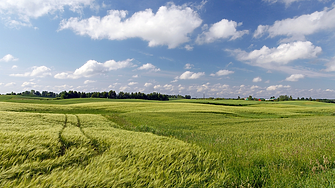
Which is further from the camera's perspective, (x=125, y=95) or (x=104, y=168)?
(x=125, y=95)

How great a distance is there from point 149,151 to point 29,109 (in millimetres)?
33871

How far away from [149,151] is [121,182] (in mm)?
1743

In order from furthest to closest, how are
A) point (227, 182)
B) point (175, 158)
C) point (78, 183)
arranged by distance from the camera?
point (175, 158), point (227, 182), point (78, 183)

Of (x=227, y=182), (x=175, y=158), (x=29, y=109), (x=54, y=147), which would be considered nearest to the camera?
(x=227, y=182)

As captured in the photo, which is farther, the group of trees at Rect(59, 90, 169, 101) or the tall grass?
the group of trees at Rect(59, 90, 169, 101)

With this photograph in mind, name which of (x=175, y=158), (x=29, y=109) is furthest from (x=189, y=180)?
(x=29, y=109)

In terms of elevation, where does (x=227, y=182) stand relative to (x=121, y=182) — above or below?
below

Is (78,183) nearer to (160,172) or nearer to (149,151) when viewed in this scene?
(160,172)

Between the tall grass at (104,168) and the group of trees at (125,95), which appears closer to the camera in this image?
the tall grass at (104,168)

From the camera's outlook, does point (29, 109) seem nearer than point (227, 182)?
No

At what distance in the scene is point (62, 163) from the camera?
367 centimetres

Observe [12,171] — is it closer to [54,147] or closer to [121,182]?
[54,147]

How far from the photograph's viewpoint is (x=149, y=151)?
4418 mm

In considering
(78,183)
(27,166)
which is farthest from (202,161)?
(27,166)
